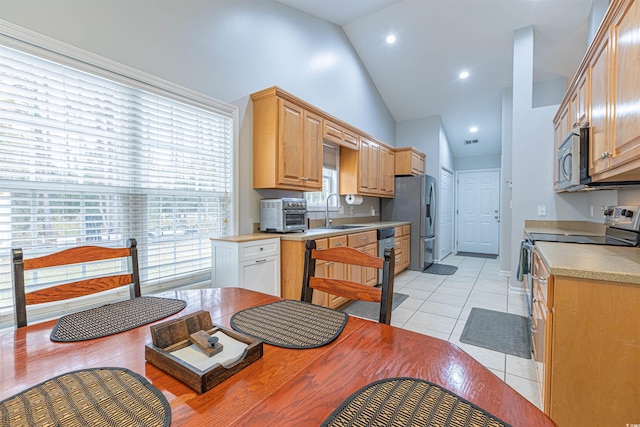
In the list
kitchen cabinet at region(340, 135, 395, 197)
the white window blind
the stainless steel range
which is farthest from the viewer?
kitchen cabinet at region(340, 135, 395, 197)

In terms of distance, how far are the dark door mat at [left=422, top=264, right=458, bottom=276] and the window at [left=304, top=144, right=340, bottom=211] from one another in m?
2.28

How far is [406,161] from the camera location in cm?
525

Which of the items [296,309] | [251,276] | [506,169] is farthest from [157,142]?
[506,169]

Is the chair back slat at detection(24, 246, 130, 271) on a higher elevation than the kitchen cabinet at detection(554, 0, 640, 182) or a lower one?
lower

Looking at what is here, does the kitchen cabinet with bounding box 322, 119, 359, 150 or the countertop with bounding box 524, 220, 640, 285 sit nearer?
the countertop with bounding box 524, 220, 640, 285

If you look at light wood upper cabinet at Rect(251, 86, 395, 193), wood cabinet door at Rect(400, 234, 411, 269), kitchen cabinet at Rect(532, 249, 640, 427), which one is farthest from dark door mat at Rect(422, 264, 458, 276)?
kitchen cabinet at Rect(532, 249, 640, 427)

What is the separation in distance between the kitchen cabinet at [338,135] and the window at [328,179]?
29 cm

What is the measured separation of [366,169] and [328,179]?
0.64 meters

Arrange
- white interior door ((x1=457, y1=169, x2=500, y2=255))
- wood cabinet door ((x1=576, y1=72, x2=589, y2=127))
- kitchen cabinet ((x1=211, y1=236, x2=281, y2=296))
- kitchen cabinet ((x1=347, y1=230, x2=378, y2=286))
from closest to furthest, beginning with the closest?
wood cabinet door ((x1=576, y1=72, x2=589, y2=127)), kitchen cabinet ((x1=211, y1=236, x2=281, y2=296)), kitchen cabinet ((x1=347, y1=230, x2=378, y2=286)), white interior door ((x1=457, y1=169, x2=500, y2=255))

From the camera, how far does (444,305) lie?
134 inches

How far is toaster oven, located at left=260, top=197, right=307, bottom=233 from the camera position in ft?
9.21

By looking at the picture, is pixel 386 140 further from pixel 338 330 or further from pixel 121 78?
pixel 338 330

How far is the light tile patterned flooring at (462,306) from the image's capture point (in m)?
2.09

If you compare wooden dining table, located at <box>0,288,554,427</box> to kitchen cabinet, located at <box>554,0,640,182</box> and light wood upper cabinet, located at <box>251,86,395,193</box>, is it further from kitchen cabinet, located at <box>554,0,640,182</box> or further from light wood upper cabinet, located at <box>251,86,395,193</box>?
light wood upper cabinet, located at <box>251,86,395,193</box>
